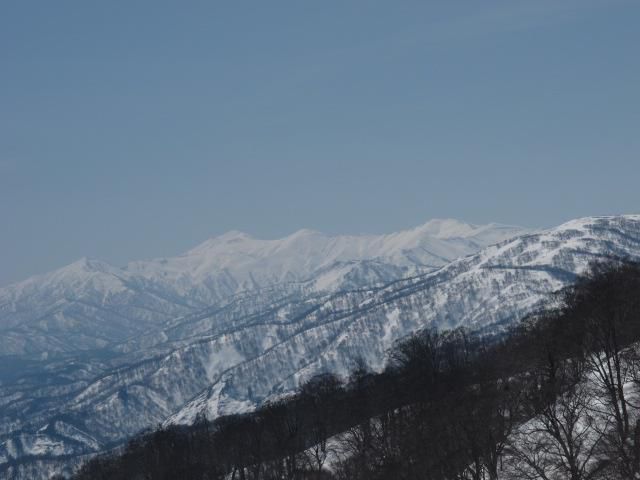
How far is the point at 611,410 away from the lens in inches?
2377

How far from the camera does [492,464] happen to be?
182 ft

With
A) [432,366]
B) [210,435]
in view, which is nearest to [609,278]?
[432,366]

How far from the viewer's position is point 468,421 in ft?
213

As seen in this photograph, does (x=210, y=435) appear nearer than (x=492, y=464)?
No

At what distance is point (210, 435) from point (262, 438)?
38.5m

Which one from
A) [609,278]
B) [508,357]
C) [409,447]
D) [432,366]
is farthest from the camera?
[508,357]

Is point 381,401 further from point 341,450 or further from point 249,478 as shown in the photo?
point 249,478

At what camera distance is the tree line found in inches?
2128

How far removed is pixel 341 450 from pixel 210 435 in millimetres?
56651

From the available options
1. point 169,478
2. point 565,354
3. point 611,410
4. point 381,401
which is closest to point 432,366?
point 381,401

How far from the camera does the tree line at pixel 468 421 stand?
54.1m

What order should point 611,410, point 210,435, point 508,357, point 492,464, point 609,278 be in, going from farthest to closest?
1. point 210,435
2. point 508,357
3. point 609,278
4. point 611,410
5. point 492,464

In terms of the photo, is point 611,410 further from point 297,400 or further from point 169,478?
point 297,400

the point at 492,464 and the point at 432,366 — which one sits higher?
the point at 432,366
